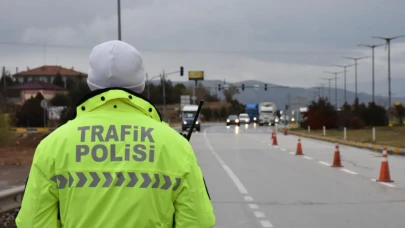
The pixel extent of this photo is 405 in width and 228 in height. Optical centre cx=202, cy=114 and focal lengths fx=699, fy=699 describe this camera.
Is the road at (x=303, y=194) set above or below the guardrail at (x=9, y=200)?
below

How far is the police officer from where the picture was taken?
2695 millimetres

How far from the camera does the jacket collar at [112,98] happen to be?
9.64 ft

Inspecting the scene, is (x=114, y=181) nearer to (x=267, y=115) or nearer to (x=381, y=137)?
(x=381, y=137)

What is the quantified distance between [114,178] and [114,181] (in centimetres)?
1

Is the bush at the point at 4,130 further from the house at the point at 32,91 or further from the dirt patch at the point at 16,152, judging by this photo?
the house at the point at 32,91

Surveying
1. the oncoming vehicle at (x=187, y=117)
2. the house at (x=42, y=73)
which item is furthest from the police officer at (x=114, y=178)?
the house at (x=42, y=73)

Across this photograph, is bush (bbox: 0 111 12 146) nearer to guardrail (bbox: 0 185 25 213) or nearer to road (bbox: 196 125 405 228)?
road (bbox: 196 125 405 228)

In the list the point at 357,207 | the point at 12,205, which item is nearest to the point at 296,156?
the point at 357,207

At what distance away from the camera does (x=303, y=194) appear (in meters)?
14.7

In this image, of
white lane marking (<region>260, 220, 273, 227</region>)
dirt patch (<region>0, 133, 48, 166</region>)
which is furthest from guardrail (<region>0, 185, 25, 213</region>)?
dirt patch (<region>0, 133, 48, 166</region>)

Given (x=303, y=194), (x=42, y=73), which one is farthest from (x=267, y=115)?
(x=42, y=73)

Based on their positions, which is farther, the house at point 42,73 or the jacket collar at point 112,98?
the house at point 42,73

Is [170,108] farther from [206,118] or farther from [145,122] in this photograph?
[145,122]

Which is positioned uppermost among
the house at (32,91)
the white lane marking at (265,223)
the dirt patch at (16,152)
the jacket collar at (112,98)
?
the house at (32,91)
